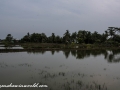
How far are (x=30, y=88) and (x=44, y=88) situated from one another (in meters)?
A: 0.65

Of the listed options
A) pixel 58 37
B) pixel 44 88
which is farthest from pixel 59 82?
pixel 58 37

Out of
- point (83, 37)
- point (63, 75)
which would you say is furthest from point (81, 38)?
point (63, 75)

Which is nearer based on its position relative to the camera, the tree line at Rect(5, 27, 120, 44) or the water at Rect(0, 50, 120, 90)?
the water at Rect(0, 50, 120, 90)

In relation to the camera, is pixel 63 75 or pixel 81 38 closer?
pixel 63 75

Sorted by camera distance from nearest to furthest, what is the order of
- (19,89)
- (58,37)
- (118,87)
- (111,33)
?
1. (19,89)
2. (118,87)
3. (111,33)
4. (58,37)

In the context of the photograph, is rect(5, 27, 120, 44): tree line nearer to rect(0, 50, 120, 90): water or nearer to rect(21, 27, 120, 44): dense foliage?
rect(21, 27, 120, 44): dense foliage

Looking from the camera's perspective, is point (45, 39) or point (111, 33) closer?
point (111, 33)

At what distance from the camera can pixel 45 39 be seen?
2525 inches

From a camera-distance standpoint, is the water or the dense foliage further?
the dense foliage

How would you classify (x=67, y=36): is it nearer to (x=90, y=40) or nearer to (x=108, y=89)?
(x=90, y=40)

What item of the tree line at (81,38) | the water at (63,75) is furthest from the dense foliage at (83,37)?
the water at (63,75)

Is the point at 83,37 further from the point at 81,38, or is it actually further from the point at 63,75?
the point at 63,75

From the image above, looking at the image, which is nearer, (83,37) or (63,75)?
(63,75)

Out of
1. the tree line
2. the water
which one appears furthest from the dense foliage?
the water
